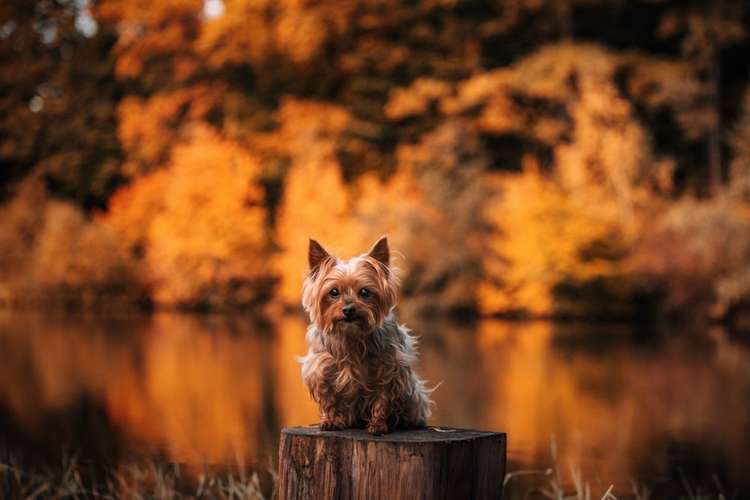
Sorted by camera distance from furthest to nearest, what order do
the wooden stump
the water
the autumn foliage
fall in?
the autumn foliage → the water → the wooden stump

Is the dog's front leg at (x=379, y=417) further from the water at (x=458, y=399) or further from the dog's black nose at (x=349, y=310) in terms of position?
the water at (x=458, y=399)

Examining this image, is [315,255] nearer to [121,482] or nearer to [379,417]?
[379,417]

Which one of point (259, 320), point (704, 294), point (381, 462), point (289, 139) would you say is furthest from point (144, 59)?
point (381, 462)

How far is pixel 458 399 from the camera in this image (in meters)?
13.7

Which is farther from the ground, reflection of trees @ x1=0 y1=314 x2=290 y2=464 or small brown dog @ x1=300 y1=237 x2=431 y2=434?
small brown dog @ x1=300 y1=237 x2=431 y2=434

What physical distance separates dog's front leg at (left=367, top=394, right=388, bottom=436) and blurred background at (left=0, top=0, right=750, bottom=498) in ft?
40.3

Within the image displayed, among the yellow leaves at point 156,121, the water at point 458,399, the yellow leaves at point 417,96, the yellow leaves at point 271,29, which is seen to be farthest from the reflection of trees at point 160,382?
the yellow leaves at point 271,29

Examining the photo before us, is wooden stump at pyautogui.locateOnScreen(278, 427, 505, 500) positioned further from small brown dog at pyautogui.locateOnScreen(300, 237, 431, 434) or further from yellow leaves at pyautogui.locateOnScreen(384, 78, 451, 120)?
yellow leaves at pyautogui.locateOnScreen(384, 78, 451, 120)

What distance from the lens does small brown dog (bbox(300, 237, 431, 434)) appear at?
3469mm

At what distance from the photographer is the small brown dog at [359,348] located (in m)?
3.47

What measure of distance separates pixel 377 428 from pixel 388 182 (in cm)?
3326

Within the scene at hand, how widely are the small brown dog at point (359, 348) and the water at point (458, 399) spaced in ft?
7.06

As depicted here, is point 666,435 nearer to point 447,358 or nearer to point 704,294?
point 447,358

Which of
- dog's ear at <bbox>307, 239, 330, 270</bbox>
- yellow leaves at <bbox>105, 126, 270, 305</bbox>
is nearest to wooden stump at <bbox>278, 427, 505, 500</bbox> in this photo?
dog's ear at <bbox>307, 239, 330, 270</bbox>
